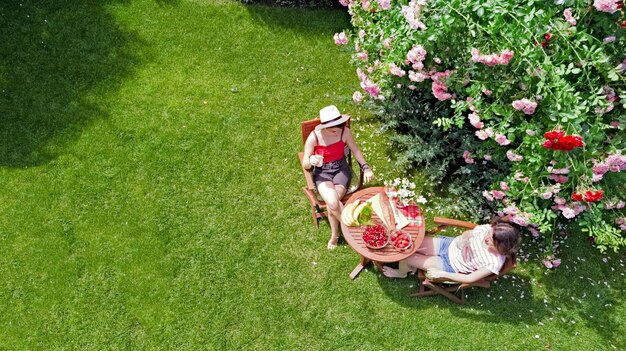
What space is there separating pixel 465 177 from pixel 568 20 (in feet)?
7.14

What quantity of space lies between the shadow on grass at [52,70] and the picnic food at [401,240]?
166 inches

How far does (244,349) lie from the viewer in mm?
5035

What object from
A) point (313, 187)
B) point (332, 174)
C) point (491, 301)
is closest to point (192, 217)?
point (313, 187)

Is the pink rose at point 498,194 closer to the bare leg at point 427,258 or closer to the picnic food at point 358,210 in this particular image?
the bare leg at point 427,258

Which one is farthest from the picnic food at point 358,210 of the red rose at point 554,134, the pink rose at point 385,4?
the pink rose at point 385,4

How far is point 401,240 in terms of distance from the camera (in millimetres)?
4922

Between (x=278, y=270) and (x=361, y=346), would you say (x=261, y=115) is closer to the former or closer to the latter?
(x=278, y=270)

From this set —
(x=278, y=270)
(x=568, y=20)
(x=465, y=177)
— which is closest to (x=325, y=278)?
(x=278, y=270)

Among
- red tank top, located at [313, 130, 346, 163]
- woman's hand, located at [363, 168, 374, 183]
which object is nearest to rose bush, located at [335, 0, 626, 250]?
red tank top, located at [313, 130, 346, 163]

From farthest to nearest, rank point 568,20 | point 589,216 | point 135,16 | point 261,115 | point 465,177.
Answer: point 135,16 → point 261,115 → point 465,177 → point 589,216 → point 568,20

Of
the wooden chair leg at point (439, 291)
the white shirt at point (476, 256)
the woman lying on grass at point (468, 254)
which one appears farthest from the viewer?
the wooden chair leg at point (439, 291)

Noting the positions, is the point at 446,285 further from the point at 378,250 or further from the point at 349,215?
the point at 349,215

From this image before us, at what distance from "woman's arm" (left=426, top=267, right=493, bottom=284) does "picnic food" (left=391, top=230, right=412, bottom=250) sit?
1.19 feet

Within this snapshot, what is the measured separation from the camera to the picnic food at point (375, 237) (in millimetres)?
4902
